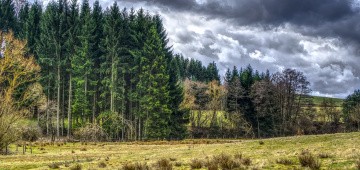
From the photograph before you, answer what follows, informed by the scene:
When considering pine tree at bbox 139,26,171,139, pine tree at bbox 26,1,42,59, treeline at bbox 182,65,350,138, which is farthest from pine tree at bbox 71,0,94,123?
treeline at bbox 182,65,350,138

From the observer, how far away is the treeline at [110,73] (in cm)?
6781

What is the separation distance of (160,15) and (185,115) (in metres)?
27.1

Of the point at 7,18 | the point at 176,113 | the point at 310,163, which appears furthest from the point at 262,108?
the point at 310,163

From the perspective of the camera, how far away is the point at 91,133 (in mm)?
59438

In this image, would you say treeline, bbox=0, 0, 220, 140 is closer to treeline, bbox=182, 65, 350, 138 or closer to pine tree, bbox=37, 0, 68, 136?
pine tree, bbox=37, 0, 68, 136

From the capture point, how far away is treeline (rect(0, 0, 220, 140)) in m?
67.8

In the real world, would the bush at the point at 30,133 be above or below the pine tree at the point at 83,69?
below

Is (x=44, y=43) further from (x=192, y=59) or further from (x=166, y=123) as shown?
(x=192, y=59)

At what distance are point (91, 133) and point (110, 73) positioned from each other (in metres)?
15.9

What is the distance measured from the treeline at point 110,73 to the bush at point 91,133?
3.20m

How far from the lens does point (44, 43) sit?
239 ft

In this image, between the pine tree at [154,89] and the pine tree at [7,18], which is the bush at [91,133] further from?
the pine tree at [7,18]

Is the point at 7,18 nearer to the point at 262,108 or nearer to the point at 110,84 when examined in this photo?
the point at 110,84

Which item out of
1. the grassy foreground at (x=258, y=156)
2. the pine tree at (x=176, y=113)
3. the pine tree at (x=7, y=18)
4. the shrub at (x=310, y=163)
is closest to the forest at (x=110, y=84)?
the pine tree at (x=176, y=113)
